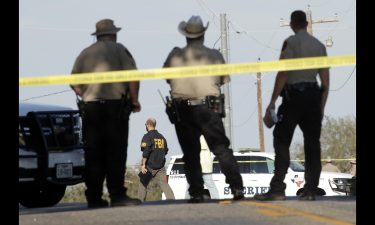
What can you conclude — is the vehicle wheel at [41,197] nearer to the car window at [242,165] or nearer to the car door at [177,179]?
the car door at [177,179]

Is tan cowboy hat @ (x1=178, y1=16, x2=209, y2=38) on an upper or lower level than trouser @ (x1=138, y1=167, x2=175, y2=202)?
upper

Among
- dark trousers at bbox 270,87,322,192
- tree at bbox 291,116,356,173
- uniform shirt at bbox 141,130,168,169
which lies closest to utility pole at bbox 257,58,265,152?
tree at bbox 291,116,356,173

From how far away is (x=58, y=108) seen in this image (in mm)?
13898

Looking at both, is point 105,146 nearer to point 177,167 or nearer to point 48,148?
point 48,148

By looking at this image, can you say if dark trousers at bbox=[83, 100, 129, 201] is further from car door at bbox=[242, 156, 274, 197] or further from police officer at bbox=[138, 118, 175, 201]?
car door at bbox=[242, 156, 274, 197]

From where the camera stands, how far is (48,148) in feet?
41.6

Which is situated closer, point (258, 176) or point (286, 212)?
point (286, 212)

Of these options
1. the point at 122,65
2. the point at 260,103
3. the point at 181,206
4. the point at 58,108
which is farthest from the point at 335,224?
the point at 260,103

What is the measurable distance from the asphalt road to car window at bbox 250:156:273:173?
526 inches

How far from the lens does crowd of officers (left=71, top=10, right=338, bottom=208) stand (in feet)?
36.0

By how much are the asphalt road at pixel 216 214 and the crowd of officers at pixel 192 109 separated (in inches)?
18.5

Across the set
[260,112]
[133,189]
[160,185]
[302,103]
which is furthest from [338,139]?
[302,103]

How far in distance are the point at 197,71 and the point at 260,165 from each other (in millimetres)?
14366

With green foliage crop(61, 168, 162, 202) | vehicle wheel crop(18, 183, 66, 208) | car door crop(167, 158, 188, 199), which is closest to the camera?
vehicle wheel crop(18, 183, 66, 208)
